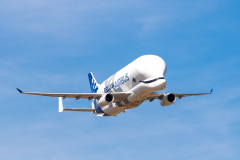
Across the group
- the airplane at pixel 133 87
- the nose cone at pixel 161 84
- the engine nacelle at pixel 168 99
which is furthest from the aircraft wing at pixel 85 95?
the engine nacelle at pixel 168 99

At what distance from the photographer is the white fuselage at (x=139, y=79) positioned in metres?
63.5

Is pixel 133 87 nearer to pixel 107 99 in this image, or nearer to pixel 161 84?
pixel 107 99

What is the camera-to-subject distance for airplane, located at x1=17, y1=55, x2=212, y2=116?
63781 millimetres

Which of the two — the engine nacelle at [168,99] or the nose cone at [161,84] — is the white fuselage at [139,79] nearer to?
the nose cone at [161,84]

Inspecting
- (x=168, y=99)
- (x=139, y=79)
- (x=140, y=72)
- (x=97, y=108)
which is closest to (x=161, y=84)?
(x=139, y=79)

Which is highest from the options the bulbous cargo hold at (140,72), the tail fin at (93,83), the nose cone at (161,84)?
the tail fin at (93,83)

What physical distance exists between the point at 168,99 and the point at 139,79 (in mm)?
7863

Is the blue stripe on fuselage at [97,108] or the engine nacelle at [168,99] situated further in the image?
the blue stripe on fuselage at [97,108]

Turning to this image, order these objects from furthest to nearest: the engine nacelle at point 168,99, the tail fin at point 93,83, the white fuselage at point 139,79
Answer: the tail fin at point 93,83 → the engine nacelle at point 168,99 → the white fuselage at point 139,79

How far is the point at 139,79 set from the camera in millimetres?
64750

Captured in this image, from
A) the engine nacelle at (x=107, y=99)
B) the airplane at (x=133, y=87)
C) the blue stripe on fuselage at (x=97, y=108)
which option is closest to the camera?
the airplane at (x=133, y=87)

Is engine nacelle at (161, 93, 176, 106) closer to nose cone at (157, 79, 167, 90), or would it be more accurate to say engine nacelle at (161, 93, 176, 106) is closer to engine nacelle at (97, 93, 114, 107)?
nose cone at (157, 79, 167, 90)

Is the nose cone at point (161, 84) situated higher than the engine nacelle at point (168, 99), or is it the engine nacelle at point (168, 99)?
the engine nacelle at point (168, 99)

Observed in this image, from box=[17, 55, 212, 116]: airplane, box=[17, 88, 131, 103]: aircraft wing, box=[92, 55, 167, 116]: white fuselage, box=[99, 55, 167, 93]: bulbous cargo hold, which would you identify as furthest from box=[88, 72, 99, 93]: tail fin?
box=[99, 55, 167, 93]: bulbous cargo hold
